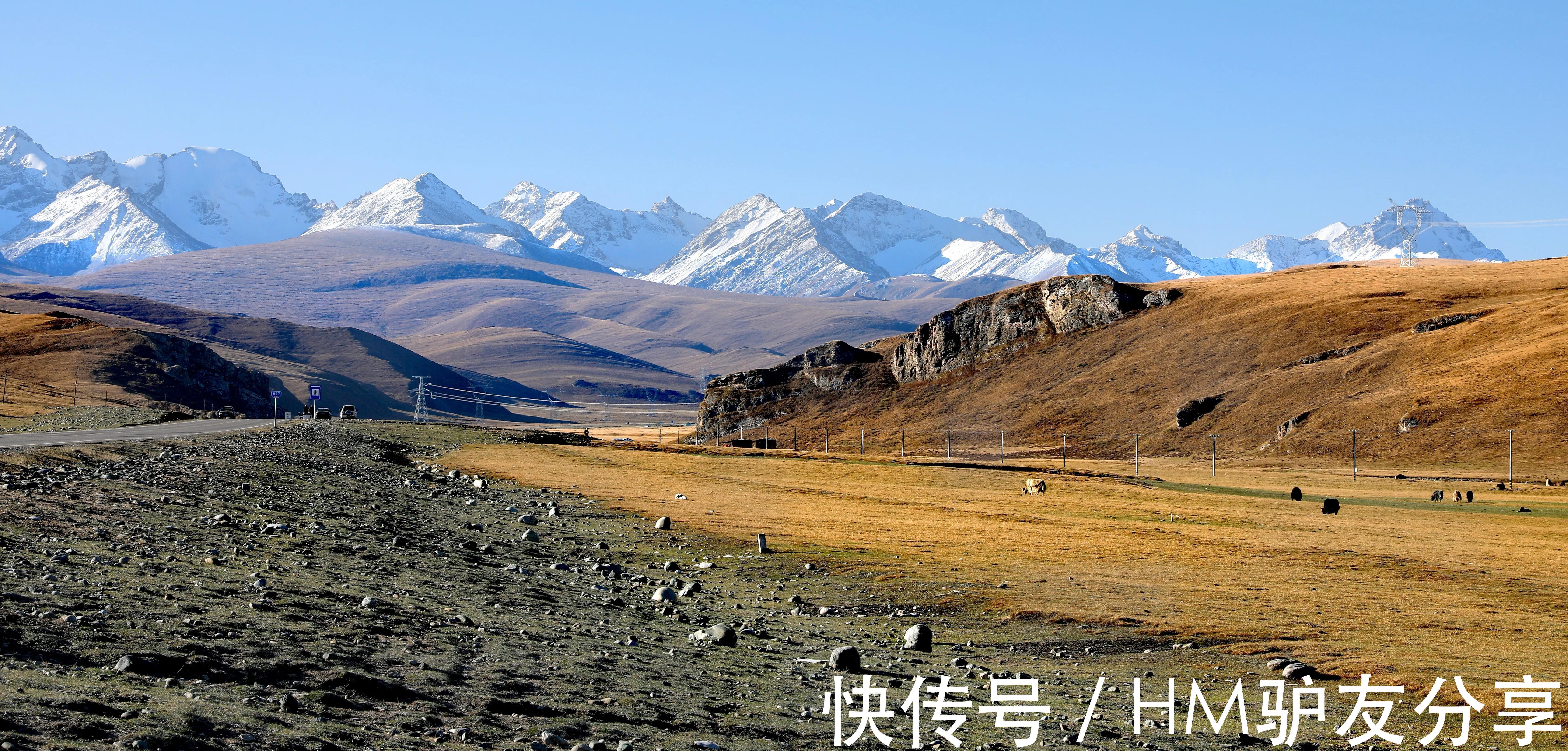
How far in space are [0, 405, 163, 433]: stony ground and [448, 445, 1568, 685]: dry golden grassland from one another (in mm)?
21447

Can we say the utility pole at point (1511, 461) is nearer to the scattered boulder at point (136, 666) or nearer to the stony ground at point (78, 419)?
the scattered boulder at point (136, 666)

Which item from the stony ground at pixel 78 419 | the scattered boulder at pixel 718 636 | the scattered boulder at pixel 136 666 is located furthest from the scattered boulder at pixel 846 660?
the stony ground at pixel 78 419

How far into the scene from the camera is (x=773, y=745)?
13.0 m

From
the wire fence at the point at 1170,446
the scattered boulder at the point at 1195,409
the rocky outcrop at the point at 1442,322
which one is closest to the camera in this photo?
the wire fence at the point at 1170,446

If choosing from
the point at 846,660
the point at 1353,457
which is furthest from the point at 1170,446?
the point at 846,660

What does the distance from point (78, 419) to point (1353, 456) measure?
10484 cm

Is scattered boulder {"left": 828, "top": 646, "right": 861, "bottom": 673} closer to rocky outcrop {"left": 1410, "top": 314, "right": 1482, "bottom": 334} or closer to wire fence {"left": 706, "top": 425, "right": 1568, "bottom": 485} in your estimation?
wire fence {"left": 706, "top": 425, "right": 1568, "bottom": 485}

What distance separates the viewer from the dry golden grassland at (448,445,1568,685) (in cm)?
2219

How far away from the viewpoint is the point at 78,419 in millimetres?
73938

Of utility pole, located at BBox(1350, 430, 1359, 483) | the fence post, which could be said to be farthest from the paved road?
utility pole, located at BBox(1350, 430, 1359, 483)

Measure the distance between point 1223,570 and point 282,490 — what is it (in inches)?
1103

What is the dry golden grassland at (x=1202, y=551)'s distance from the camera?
874 inches

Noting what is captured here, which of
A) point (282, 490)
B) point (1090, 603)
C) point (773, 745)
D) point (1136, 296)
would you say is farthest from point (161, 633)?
point (1136, 296)

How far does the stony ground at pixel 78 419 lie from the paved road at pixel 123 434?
1764mm
